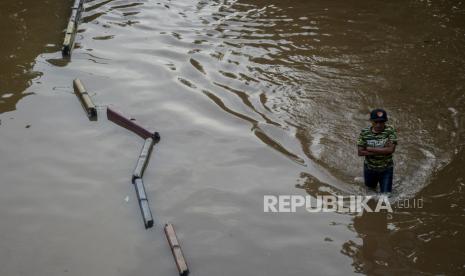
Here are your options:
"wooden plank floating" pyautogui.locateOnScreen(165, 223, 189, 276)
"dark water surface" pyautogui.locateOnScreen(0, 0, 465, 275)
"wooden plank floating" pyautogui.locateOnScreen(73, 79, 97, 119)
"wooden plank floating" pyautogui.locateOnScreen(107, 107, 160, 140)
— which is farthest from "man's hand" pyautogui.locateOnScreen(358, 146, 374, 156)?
"wooden plank floating" pyautogui.locateOnScreen(73, 79, 97, 119)

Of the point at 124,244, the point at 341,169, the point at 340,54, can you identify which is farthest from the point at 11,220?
the point at 340,54

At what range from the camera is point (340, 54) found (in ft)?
37.5

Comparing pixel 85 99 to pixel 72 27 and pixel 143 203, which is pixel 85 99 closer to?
pixel 143 203

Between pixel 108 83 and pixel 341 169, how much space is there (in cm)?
535

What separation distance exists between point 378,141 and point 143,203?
344cm

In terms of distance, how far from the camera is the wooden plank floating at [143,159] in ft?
25.2

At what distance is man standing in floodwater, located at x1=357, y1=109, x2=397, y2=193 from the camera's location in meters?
6.68

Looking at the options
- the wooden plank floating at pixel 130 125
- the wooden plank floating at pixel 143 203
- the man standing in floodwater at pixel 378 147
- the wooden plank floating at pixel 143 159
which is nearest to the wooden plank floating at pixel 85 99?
the wooden plank floating at pixel 130 125

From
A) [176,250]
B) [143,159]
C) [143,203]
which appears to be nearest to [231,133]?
[143,159]

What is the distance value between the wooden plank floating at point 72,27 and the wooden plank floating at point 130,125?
3.00 metres

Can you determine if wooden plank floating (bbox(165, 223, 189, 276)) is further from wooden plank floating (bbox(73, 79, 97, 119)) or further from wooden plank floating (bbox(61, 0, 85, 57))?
wooden plank floating (bbox(61, 0, 85, 57))

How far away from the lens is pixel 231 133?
8.95 metres

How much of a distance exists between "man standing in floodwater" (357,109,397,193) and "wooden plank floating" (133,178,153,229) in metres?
3.08

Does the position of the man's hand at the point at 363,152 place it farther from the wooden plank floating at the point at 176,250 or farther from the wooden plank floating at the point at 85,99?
the wooden plank floating at the point at 85,99
